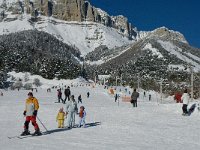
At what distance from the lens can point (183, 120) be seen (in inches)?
899

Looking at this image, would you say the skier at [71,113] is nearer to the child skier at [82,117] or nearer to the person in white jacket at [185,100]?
the child skier at [82,117]

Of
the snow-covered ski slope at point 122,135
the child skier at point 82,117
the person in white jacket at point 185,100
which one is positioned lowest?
the snow-covered ski slope at point 122,135

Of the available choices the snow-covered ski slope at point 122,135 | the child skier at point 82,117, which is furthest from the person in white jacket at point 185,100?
the child skier at point 82,117

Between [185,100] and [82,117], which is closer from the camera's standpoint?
[82,117]

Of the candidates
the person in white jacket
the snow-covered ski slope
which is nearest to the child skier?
the snow-covered ski slope

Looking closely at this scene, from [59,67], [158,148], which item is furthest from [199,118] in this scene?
[59,67]

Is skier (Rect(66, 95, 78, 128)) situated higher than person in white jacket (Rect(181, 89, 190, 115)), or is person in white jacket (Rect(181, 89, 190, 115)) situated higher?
person in white jacket (Rect(181, 89, 190, 115))

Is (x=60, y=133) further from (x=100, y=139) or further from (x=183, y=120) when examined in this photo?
(x=183, y=120)

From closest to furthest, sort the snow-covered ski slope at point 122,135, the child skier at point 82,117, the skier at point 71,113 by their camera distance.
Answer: the snow-covered ski slope at point 122,135 → the skier at point 71,113 → the child skier at point 82,117

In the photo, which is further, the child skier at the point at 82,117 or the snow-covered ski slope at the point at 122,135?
the child skier at the point at 82,117

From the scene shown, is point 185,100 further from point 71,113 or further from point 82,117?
point 71,113

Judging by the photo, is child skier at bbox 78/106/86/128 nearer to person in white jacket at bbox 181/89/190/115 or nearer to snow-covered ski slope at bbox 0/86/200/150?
snow-covered ski slope at bbox 0/86/200/150

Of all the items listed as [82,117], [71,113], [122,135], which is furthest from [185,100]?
[122,135]

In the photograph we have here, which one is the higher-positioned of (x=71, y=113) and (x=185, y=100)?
(x=185, y=100)
